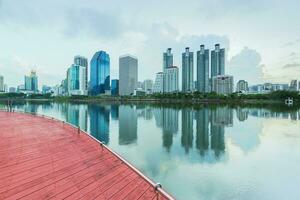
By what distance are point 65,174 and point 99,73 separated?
18570cm

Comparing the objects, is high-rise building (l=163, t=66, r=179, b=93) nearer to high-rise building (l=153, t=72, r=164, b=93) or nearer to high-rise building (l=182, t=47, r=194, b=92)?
high-rise building (l=182, t=47, r=194, b=92)

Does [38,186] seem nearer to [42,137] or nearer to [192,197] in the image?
[192,197]

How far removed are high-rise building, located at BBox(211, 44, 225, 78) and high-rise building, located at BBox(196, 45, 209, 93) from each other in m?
6.17

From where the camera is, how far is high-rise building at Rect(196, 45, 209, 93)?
168500 mm

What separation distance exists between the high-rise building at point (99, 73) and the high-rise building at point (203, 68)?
246 ft

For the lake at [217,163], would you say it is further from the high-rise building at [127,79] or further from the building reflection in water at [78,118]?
the high-rise building at [127,79]

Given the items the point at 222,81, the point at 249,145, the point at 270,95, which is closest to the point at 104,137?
the point at 249,145

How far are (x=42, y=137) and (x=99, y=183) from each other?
7.12 m

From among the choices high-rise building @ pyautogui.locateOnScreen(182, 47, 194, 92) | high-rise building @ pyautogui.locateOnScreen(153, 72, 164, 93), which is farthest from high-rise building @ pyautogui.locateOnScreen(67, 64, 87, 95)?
high-rise building @ pyautogui.locateOnScreen(182, 47, 194, 92)

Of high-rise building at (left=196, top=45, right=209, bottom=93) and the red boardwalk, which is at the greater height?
high-rise building at (left=196, top=45, right=209, bottom=93)

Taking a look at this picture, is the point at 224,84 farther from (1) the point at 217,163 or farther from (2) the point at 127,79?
(1) the point at 217,163

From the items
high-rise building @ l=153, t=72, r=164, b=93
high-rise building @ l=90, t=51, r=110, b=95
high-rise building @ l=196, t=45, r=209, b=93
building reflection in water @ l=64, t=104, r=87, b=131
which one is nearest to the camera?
building reflection in water @ l=64, t=104, r=87, b=131

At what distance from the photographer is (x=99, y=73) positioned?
18750cm

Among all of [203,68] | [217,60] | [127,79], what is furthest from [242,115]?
[127,79]
